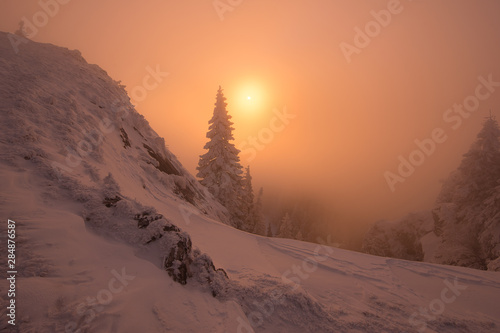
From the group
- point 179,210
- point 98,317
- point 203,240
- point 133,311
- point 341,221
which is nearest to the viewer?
point 98,317

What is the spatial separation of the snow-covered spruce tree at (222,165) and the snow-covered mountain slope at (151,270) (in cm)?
1344

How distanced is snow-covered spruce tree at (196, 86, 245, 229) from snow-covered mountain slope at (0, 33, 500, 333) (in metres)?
13.4

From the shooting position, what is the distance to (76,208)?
4.59 metres

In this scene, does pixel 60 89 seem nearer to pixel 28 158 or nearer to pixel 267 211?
pixel 28 158

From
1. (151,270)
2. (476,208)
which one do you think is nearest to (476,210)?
(476,208)

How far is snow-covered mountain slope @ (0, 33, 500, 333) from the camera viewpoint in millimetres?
3049

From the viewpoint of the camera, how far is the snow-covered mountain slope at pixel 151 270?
120 inches

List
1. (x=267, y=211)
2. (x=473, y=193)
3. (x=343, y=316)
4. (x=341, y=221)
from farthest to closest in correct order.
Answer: (x=267, y=211) → (x=341, y=221) → (x=473, y=193) → (x=343, y=316)

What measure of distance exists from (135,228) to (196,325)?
237cm

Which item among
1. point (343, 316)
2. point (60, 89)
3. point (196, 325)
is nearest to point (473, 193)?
point (343, 316)

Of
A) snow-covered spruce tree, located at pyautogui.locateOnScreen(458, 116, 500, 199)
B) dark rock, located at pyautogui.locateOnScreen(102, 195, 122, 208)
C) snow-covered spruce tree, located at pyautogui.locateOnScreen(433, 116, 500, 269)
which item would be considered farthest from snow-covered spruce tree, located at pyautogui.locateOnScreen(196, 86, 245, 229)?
snow-covered spruce tree, located at pyautogui.locateOnScreen(458, 116, 500, 199)

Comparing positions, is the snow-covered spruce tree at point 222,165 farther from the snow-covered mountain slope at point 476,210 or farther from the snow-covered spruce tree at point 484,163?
the snow-covered spruce tree at point 484,163

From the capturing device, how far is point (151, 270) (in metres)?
3.98

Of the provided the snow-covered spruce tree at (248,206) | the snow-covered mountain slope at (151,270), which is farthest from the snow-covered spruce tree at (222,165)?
the snow-covered mountain slope at (151,270)
